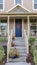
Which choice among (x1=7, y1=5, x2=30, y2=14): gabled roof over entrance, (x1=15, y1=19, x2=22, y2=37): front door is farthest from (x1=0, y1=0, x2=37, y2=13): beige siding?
(x1=15, y1=19, x2=22, y2=37): front door

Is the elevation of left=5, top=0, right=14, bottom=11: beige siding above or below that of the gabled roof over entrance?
above

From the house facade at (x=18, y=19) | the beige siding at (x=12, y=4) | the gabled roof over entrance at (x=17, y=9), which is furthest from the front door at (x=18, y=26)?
the beige siding at (x=12, y=4)

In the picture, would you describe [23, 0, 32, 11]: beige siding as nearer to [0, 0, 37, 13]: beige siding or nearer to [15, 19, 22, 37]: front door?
[0, 0, 37, 13]: beige siding

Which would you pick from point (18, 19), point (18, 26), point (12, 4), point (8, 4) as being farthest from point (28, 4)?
point (18, 26)

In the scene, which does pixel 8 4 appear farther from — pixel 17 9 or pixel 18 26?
pixel 18 26

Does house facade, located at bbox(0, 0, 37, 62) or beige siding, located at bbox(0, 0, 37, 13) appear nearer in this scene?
house facade, located at bbox(0, 0, 37, 62)

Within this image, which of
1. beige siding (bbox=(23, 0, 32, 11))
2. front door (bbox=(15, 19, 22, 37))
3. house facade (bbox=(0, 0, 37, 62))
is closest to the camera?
house facade (bbox=(0, 0, 37, 62))

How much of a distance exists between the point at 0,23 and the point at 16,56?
7200 mm

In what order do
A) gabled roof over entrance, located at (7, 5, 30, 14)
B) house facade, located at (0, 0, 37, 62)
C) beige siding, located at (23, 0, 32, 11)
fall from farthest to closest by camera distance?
beige siding, located at (23, 0, 32, 11) < house facade, located at (0, 0, 37, 62) < gabled roof over entrance, located at (7, 5, 30, 14)

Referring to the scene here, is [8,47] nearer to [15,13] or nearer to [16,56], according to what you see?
[16,56]

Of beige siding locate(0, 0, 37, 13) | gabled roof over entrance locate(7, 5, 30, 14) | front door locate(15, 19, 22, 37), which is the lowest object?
front door locate(15, 19, 22, 37)

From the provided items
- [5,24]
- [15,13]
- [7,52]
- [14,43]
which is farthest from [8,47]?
[5,24]

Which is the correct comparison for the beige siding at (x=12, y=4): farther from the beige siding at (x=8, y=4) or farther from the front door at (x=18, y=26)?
the front door at (x=18, y=26)

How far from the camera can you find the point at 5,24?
21.8m
